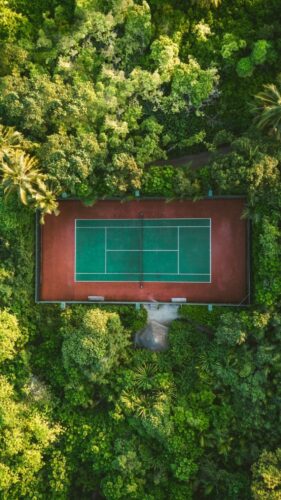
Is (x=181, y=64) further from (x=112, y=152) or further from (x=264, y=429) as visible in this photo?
(x=264, y=429)

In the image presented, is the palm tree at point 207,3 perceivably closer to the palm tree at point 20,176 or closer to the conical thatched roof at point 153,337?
the palm tree at point 20,176

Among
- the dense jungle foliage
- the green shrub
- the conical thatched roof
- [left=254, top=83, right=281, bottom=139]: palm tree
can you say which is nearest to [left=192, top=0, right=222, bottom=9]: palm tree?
the dense jungle foliage

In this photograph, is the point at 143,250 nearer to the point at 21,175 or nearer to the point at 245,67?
the point at 21,175

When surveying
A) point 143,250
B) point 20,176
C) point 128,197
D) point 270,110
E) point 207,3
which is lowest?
point 143,250

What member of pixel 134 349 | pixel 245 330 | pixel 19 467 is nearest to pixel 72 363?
pixel 134 349

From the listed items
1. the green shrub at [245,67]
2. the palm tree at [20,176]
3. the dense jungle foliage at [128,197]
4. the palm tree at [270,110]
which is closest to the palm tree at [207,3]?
the dense jungle foliage at [128,197]

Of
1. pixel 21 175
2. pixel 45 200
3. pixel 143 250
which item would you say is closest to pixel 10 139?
pixel 21 175
